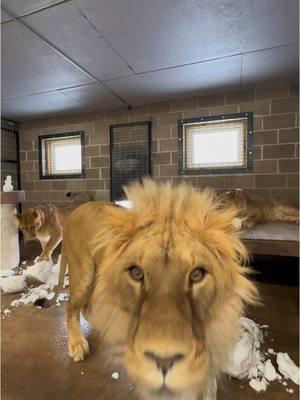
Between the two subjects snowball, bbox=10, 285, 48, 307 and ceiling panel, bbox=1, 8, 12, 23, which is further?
snowball, bbox=10, 285, 48, 307

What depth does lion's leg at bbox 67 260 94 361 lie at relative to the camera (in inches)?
50.6

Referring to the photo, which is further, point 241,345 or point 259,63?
point 259,63

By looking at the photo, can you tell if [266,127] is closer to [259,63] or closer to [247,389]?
[259,63]

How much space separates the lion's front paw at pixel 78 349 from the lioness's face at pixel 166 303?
83 centimetres

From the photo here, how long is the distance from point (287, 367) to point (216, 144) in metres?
2.89

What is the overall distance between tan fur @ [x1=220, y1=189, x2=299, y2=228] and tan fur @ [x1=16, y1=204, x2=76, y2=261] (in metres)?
2.10

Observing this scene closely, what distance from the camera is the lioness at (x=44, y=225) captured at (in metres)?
3.01

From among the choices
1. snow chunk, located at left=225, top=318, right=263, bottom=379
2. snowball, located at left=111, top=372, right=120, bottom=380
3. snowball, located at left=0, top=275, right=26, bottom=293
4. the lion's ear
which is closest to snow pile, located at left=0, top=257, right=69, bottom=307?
snowball, located at left=0, top=275, right=26, bottom=293

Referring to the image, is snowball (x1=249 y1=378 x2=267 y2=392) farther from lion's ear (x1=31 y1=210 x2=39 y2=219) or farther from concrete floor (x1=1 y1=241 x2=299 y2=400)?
lion's ear (x1=31 y1=210 x2=39 y2=219)

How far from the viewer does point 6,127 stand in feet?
15.5

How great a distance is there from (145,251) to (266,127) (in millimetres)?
3354

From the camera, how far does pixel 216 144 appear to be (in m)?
3.66

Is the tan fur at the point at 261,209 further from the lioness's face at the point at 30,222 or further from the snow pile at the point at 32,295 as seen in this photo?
the lioness's face at the point at 30,222

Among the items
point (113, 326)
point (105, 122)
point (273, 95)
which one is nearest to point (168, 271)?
point (113, 326)
